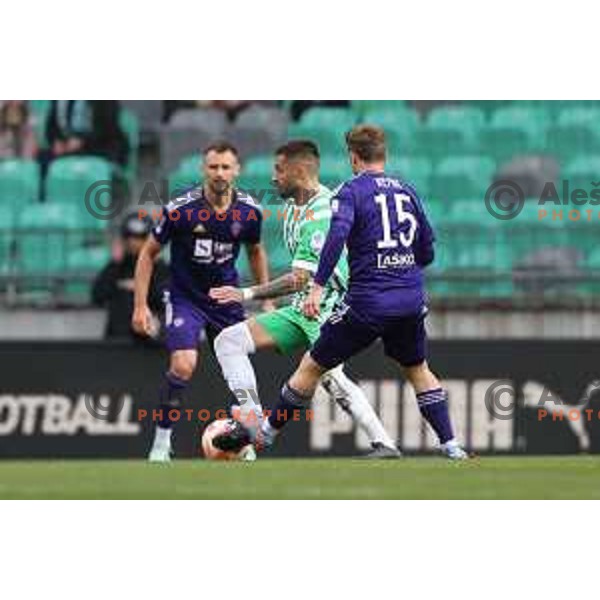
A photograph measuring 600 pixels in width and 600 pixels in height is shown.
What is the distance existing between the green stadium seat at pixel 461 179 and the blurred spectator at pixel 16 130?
4.11 metres

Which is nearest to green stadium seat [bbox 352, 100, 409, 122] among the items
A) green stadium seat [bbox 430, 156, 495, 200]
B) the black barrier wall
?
green stadium seat [bbox 430, 156, 495, 200]

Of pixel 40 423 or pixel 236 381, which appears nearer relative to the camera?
pixel 236 381

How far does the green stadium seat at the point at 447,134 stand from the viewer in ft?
66.1

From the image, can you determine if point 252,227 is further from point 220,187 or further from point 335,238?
point 335,238

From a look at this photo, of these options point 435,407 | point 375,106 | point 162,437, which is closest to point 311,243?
point 435,407

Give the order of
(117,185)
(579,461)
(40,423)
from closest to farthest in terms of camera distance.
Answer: (579,461)
(40,423)
(117,185)

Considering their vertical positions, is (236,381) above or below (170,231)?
below

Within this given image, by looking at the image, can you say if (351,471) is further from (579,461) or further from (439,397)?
(579,461)

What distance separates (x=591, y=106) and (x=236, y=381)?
27.9 ft

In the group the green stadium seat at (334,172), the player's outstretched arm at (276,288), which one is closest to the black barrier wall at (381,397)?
the player's outstretched arm at (276,288)

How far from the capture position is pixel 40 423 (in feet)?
52.8

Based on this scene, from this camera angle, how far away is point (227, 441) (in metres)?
12.2

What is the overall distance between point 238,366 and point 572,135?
801 cm
